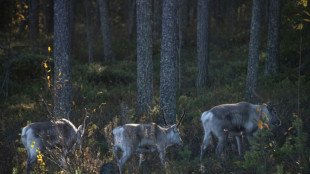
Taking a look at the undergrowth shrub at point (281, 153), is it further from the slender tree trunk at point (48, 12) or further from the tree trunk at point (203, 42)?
the slender tree trunk at point (48, 12)

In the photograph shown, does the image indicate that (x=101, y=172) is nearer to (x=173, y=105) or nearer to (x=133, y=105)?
(x=173, y=105)

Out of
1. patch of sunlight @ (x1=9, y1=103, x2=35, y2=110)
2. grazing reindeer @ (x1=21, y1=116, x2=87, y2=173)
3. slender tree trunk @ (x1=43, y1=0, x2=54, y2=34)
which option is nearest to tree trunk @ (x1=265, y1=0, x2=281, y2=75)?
patch of sunlight @ (x1=9, y1=103, x2=35, y2=110)

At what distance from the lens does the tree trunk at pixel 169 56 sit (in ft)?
36.0

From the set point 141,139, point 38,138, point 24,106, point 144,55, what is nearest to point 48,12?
point 24,106

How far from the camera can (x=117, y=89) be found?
659 inches

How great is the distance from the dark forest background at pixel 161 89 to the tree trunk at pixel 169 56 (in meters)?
0.04

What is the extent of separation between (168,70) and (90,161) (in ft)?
17.7

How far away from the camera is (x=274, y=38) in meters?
18.3

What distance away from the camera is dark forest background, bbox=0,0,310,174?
7742 mm

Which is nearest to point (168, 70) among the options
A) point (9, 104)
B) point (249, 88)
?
point (249, 88)

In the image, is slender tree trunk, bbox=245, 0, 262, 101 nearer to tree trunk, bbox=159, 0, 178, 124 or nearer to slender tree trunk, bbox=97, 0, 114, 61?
tree trunk, bbox=159, 0, 178, 124

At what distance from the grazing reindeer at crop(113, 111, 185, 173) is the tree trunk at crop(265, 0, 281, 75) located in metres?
11.4

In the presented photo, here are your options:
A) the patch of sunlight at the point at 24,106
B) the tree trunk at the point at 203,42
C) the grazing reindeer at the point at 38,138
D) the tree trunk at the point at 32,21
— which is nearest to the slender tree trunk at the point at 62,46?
the grazing reindeer at the point at 38,138

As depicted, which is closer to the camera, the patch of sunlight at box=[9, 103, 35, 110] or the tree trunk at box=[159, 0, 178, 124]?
the tree trunk at box=[159, 0, 178, 124]
